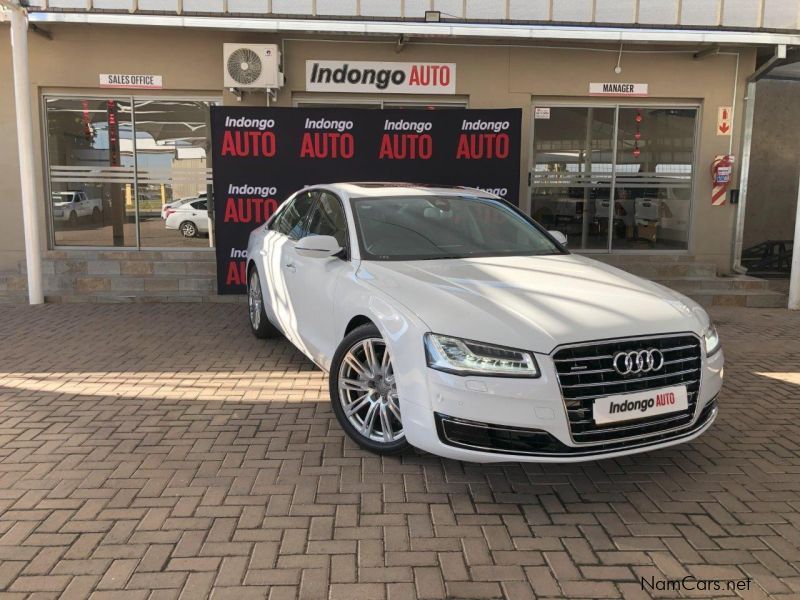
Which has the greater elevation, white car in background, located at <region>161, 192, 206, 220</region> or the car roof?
the car roof

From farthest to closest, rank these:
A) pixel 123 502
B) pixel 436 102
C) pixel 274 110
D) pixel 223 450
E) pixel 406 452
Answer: pixel 436 102, pixel 274 110, pixel 223 450, pixel 406 452, pixel 123 502

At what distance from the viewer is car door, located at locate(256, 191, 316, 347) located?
5.39 m

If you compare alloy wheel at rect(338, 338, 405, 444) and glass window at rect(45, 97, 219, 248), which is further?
glass window at rect(45, 97, 219, 248)

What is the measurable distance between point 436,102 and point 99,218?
5426 mm

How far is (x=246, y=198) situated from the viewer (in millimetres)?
8703

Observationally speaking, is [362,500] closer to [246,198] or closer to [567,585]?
[567,585]

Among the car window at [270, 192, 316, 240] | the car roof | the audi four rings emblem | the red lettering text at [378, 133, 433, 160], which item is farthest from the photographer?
the red lettering text at [378, 133, 433, 160]

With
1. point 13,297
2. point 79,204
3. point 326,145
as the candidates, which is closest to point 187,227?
point 79,204

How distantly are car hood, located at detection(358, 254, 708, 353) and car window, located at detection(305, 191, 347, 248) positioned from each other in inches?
22.4

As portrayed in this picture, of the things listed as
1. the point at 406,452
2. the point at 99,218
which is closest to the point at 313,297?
the point at 406,452

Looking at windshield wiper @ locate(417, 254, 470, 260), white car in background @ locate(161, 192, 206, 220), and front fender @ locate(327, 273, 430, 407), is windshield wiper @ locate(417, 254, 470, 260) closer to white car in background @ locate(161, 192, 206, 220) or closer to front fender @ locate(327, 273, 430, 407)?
front fender @ locate(327, 273, 430, 407)

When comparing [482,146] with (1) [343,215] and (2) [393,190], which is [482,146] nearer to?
(2) [393,190]

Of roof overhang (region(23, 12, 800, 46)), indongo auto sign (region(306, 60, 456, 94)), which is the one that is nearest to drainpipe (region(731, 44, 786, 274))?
roof overhang (region(23, 12, 800, 46))

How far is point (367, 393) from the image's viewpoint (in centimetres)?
388
